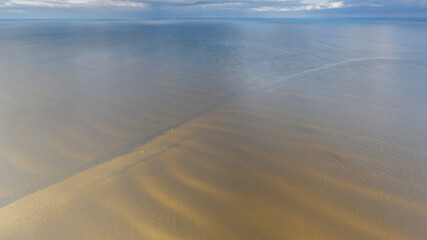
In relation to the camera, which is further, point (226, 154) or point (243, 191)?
point (226, 154)

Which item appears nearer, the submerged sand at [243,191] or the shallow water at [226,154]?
the submerged sand at [243,191]

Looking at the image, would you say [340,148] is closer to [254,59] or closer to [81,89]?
[81,89]

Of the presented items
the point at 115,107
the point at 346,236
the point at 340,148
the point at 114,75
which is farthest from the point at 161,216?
the point at 114,75

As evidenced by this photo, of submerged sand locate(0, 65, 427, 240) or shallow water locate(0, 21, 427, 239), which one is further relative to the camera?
shallow water locate(0, 21, 427, 239)
